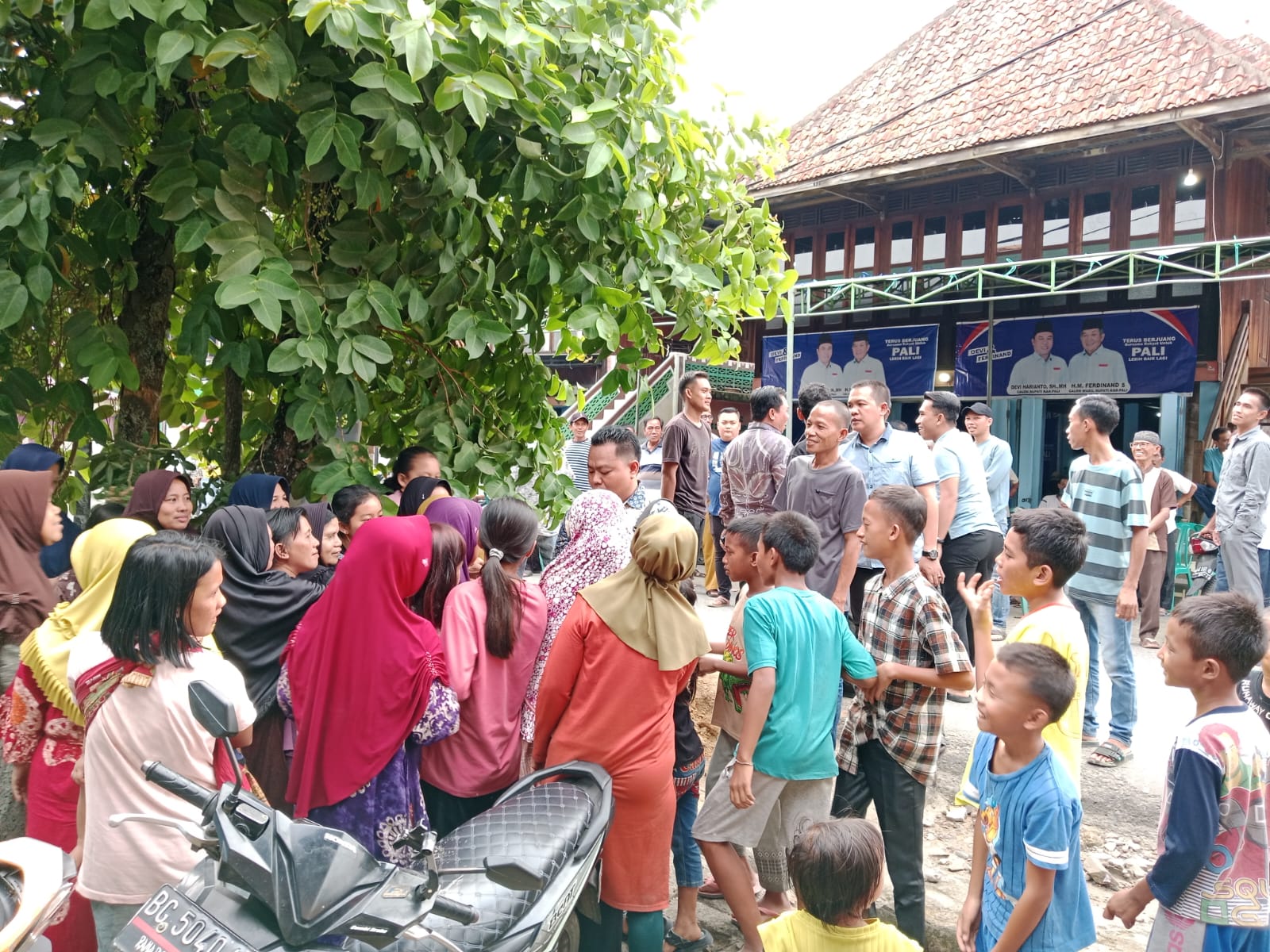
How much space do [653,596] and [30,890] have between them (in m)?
1.72

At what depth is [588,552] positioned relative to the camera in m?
3.29

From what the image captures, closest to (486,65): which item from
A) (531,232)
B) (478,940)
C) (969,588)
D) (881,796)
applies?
(531,232)

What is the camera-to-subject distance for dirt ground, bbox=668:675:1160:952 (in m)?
3.41

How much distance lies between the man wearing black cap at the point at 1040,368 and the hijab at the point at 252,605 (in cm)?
1052

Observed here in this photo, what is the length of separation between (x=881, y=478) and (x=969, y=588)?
220 centimetres

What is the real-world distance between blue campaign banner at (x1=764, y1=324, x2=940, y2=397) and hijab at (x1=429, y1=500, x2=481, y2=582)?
1019cm

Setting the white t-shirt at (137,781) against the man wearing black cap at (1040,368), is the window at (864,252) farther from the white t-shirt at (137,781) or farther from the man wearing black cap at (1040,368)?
the white t-shirt at (137,781)

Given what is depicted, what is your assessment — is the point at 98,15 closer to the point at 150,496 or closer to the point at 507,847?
the point at 150,496

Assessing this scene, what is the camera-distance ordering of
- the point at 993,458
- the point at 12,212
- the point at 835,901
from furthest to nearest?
the point at 993,458 < the point at 12,212 < the point at 835,901

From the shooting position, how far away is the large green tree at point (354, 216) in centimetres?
290

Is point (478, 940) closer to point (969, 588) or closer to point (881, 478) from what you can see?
point (969, 588)

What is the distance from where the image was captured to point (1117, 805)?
4.41 metres

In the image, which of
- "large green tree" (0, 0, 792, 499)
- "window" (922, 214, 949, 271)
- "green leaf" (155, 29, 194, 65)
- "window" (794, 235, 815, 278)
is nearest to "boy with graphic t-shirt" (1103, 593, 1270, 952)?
"large green tree" (0, 0, 792, 499)

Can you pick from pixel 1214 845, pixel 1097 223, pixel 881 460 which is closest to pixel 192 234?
pixel 1214 845
